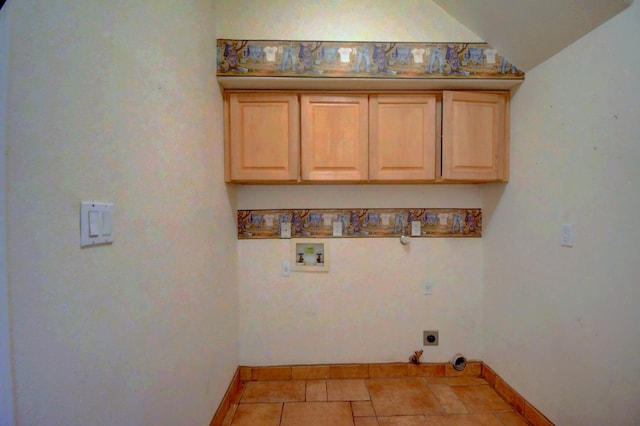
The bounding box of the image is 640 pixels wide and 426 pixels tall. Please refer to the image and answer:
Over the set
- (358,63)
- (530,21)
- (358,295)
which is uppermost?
(530,21)

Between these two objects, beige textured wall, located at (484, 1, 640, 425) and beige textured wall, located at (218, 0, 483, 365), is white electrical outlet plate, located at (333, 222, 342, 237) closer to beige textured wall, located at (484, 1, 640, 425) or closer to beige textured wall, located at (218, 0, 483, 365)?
beige textured wall, located at (218, 0, 483, 365)

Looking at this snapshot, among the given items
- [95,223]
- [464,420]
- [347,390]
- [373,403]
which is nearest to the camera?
[95,223]

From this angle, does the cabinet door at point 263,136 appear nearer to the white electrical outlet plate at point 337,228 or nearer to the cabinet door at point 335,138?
the cabinet door at point 335,138

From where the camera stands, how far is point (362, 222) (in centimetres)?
217

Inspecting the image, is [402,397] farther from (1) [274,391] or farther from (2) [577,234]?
(2) [577,234]

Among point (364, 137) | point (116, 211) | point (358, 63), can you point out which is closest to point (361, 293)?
point (364, 137)

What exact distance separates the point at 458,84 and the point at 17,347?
232 centimetres

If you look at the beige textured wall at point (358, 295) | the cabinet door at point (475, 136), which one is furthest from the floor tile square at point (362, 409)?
the cabinet door at point (475, 136)

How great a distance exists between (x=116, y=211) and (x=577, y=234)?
80.6 inches

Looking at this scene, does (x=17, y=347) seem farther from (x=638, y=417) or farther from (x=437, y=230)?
(x=437, y=230)

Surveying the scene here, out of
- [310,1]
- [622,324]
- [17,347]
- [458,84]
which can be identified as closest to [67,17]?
[17,347]

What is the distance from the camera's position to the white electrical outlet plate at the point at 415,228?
2.18m

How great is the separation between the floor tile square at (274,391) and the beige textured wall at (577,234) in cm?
148

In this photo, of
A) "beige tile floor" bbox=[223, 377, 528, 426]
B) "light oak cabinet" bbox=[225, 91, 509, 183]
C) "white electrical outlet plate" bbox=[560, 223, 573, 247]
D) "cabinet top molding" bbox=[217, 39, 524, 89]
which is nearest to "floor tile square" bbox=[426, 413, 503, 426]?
"beige tile floor" bbox=[223, 377, 528, 426]
